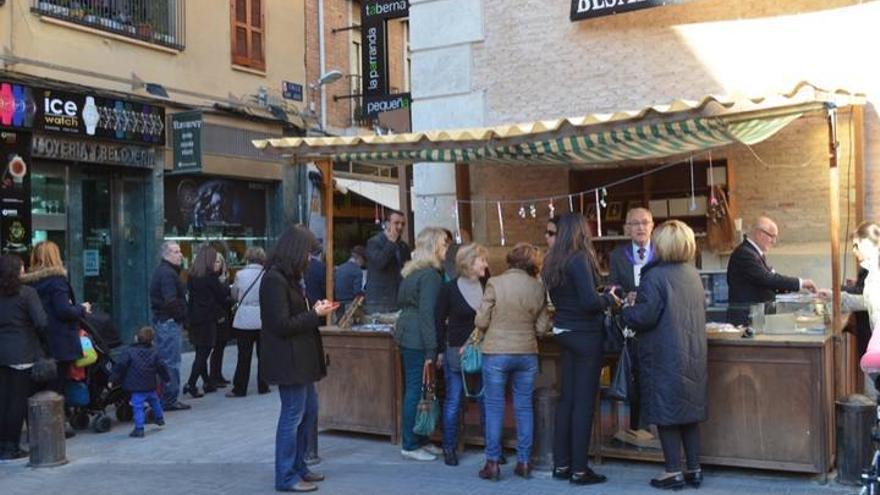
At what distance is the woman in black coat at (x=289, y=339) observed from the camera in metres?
6.02

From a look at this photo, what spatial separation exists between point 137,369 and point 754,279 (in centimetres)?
Answer: 528

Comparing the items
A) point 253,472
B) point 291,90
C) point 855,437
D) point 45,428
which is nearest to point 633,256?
point 855,437

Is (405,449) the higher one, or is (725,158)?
(725,158)

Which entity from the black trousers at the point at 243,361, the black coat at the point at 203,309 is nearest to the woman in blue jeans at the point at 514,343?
the black trousers at the point at 243,361

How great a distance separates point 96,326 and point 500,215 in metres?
4.23

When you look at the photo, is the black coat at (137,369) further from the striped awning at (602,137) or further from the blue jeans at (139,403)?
the striped awning at (602,137)

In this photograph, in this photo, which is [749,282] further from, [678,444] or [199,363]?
[199,363]

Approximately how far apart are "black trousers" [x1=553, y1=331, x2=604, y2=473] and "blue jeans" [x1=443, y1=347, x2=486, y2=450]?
664mm

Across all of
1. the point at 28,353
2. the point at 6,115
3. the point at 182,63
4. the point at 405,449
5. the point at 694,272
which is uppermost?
the point at 182,63

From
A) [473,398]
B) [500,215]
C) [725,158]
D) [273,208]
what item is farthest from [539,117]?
[273,208]

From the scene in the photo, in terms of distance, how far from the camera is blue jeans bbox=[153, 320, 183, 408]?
9.74 meters

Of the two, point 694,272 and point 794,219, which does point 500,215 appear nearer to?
point 794,219

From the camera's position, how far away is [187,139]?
1424 cm

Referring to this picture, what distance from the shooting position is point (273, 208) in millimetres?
16875
